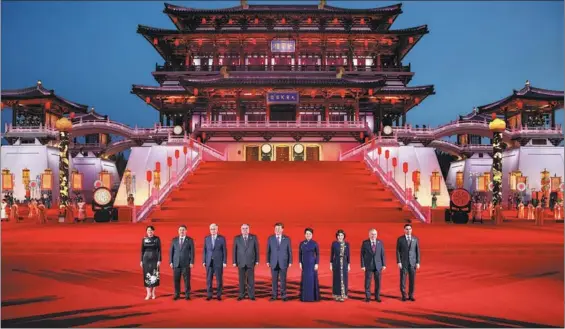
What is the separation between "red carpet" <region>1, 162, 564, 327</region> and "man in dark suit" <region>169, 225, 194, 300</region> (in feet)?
0.94

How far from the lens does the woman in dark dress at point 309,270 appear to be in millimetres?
8562

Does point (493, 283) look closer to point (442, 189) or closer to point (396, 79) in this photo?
point (442, 189)

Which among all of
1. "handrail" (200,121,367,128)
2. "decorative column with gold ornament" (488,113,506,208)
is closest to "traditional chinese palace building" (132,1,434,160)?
"handrail" (200,121,367,128)

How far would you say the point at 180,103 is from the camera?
3978cm

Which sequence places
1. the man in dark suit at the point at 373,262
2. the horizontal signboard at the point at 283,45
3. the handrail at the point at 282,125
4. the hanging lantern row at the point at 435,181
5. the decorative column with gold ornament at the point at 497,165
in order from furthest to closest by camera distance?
the horizontal signboard at the point at 283,45
the handrail at the point at 282,125
the hanging lantern row at the point at 435,181
the decorative column with gold ornament at the point at 497,165
the man in dark suit at the point at 373,262

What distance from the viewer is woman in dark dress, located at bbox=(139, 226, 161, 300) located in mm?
8789

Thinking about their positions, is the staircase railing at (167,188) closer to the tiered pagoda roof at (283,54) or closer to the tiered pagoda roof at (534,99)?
the tiered pagoda roof at (283,54)

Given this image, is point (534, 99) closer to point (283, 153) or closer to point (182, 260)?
point (283, 153)

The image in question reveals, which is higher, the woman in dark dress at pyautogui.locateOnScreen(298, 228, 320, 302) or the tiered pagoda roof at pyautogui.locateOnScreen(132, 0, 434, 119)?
the tiered pagoda roof at pyautogui.locateOnScreen(132, 0, 434, 119)

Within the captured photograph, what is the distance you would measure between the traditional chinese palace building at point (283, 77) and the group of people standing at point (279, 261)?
84.6 ft

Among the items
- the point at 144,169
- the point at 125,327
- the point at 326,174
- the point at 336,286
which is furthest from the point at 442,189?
the point at 125,327

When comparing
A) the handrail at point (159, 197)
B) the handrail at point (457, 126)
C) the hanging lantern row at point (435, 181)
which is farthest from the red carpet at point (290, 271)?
the handrail at point (457, 126)

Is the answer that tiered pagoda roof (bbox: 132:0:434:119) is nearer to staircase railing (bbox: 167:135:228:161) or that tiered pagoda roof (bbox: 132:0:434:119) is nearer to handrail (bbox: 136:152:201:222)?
staircase railing (bbox: 167:135:228:161)

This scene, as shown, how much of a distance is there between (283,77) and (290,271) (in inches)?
1114
